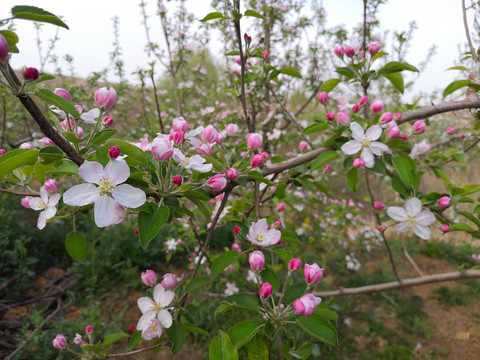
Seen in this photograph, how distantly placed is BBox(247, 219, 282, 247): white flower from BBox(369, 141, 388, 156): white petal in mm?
413

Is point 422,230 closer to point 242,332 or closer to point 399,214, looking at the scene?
point 399,214

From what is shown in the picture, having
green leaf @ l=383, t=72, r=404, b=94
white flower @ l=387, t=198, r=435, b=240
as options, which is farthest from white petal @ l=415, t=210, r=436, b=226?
green leaf @ l=383, t=72, r=404, b=94

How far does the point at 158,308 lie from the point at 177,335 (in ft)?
0.30

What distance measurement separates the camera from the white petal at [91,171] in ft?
1.89

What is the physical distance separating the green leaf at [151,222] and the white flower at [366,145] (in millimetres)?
606

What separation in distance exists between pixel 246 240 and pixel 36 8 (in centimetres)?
70

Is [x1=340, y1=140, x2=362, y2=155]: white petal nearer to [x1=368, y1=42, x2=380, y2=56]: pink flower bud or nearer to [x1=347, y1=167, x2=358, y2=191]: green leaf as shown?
[x1=347, y1=167, x2=358, y2=191]: green leaf

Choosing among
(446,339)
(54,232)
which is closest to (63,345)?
(54,232)

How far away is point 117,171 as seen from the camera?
598 mm

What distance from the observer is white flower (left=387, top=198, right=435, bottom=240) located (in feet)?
3.03

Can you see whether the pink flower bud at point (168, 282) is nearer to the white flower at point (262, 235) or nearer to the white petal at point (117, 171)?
the white flower at point (262, 235)

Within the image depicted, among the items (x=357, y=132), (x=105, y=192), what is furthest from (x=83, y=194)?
(x=357, y=132)

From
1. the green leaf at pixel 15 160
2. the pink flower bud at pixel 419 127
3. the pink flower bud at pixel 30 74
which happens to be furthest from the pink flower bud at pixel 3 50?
the pink flower bud at pixel 419 127

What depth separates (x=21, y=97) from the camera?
0.47 metres
